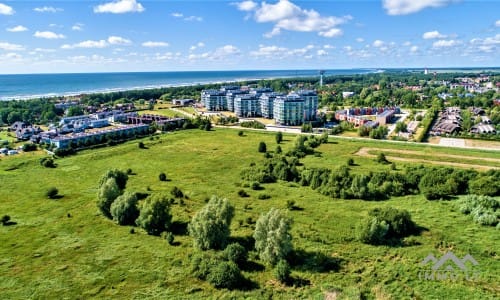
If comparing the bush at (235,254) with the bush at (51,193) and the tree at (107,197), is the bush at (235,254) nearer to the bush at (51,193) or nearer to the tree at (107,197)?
the tree at (107,197)

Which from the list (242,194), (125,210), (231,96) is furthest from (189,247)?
(231,96)

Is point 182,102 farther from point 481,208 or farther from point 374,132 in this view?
point 481,208

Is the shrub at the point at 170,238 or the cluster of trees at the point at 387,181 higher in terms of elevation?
the cluster of trees at the point at 387,181

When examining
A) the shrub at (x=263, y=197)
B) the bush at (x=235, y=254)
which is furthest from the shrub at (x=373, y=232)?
the shrub at (x=263, y=197)

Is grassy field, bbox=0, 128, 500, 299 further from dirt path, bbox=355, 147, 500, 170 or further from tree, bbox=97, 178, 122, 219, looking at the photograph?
dirt path, bbox=355, 147, 500, 170

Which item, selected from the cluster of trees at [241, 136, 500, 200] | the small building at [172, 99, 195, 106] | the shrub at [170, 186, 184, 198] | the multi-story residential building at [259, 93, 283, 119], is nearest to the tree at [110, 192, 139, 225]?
the shrub at [170, 186, 184, 198]

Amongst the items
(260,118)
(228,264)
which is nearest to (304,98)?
(260,118)
